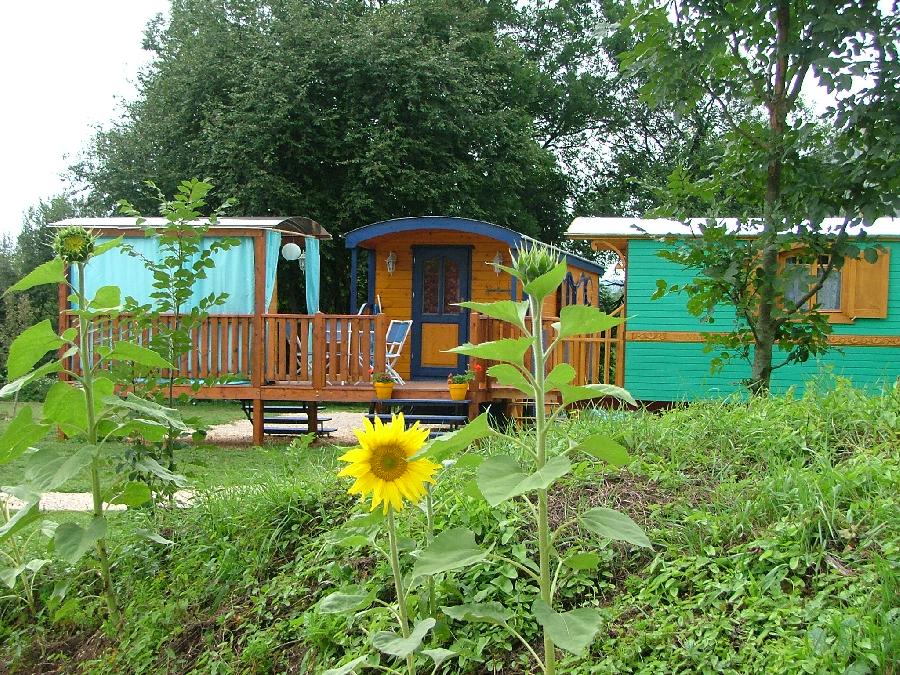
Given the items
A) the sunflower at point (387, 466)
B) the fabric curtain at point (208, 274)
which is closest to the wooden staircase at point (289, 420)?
the fabric curtain at point (208, 274)

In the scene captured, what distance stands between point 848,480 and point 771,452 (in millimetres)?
552

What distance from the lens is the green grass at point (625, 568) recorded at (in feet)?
7.80

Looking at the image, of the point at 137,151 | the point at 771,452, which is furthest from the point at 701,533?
the point at 137,151

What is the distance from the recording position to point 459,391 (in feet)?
36.2

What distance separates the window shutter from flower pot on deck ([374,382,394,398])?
20.7ft

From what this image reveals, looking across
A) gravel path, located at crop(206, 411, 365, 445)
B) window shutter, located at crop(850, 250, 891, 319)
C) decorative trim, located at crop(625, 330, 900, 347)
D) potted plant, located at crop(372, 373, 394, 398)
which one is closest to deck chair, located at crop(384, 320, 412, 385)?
potted plant, located at crop(372, 373, 394, 398)

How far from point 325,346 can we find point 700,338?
517cm

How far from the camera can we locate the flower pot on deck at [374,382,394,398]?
11.2 meters

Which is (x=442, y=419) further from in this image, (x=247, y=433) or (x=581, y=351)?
(x=247, y=433)

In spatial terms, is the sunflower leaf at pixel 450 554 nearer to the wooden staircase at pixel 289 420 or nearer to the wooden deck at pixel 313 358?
the wooden deck at pixel 313 358

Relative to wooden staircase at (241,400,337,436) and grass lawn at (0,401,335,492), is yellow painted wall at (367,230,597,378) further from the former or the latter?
grass lawn at (0,401,335,492)

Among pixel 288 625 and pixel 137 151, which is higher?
pixel 137 151

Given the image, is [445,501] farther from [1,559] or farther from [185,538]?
[1,559]

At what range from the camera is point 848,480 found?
289 cm
